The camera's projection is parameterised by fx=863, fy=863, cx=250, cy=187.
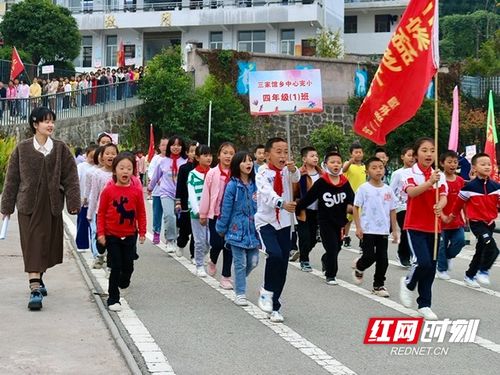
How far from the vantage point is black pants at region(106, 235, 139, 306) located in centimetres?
840

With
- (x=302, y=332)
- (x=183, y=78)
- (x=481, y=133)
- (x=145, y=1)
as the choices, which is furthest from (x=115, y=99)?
(x=302, y=332)

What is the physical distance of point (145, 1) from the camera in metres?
56.6

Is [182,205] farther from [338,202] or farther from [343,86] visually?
[343,86]

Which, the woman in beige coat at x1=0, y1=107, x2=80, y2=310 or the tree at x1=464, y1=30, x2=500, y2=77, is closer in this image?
the woman in beige coat at x1=0, y1=107, x2=80, y2=310

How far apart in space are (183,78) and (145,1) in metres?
21.7

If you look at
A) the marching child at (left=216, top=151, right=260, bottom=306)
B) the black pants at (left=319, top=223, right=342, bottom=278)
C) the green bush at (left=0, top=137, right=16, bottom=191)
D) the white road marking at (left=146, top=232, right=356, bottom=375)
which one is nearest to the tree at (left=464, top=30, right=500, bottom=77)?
the green bush at (left=0, top=137, right=16, bottom=191)

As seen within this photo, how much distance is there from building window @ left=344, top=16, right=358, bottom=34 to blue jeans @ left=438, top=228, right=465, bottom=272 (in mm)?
54947

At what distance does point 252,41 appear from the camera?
5419cm

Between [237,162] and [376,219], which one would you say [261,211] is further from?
[376,219]

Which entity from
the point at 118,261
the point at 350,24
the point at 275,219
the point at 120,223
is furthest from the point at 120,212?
the point at 350,24

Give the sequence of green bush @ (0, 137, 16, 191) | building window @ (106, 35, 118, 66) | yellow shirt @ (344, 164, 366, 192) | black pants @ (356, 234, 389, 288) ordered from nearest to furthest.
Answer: black pants @ (356, 234, 389, 288) → yellow shirt @ (344, 164, 366, 192) → green bush @ (0, 137, 16, 191) → building window @ (106, 35, 118, 66)

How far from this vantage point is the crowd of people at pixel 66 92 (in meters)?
28.9

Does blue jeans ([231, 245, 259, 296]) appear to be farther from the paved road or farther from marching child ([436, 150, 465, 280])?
marching child ([436, 150, 465, 280])

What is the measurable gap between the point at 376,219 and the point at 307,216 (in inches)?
89.4
